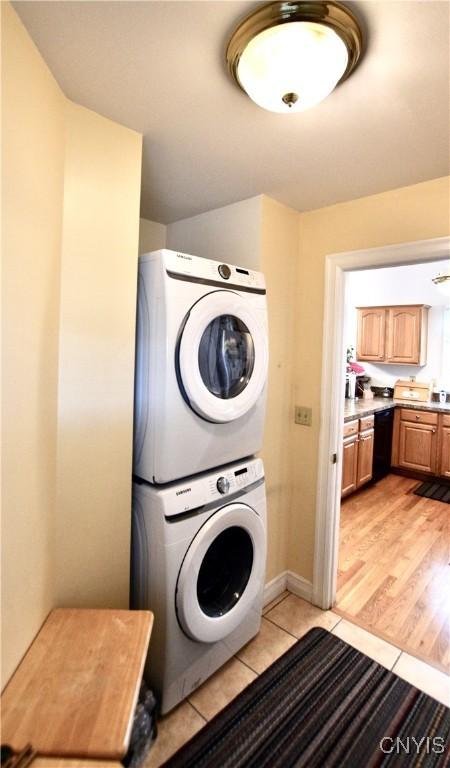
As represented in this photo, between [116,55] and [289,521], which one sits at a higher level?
[116,55]

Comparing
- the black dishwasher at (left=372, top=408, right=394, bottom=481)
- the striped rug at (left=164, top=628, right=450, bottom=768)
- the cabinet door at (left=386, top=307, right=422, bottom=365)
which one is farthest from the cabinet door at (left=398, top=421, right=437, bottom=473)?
the striped rug at (left=164, top=628, right=450, bottom=768)

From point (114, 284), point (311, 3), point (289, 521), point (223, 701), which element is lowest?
point (223, 701)

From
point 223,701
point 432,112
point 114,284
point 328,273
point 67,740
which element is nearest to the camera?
point 67,740

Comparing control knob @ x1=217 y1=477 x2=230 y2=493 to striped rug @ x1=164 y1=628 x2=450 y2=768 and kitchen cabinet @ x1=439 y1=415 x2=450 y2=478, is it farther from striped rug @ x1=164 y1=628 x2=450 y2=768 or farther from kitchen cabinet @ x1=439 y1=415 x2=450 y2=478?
kitchen cabinet @ x1=439 y1=415 x2=450 y2=478

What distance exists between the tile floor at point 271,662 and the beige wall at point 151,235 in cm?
243

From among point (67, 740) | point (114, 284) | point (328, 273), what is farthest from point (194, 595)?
point (328, 273)

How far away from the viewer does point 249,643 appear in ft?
6.06

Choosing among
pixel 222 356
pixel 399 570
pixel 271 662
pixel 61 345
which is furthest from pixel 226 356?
pixel 399 570

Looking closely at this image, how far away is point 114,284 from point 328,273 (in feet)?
4.07

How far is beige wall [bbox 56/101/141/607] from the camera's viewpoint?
1.21 metres

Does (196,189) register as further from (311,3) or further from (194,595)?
(194,595)

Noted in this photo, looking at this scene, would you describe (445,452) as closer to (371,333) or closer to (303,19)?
(371,333)

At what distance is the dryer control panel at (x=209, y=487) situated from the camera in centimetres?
140

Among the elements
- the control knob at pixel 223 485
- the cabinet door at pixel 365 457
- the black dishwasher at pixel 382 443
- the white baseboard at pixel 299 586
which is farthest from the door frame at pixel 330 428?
the black dishwasher at pixel 382 443
